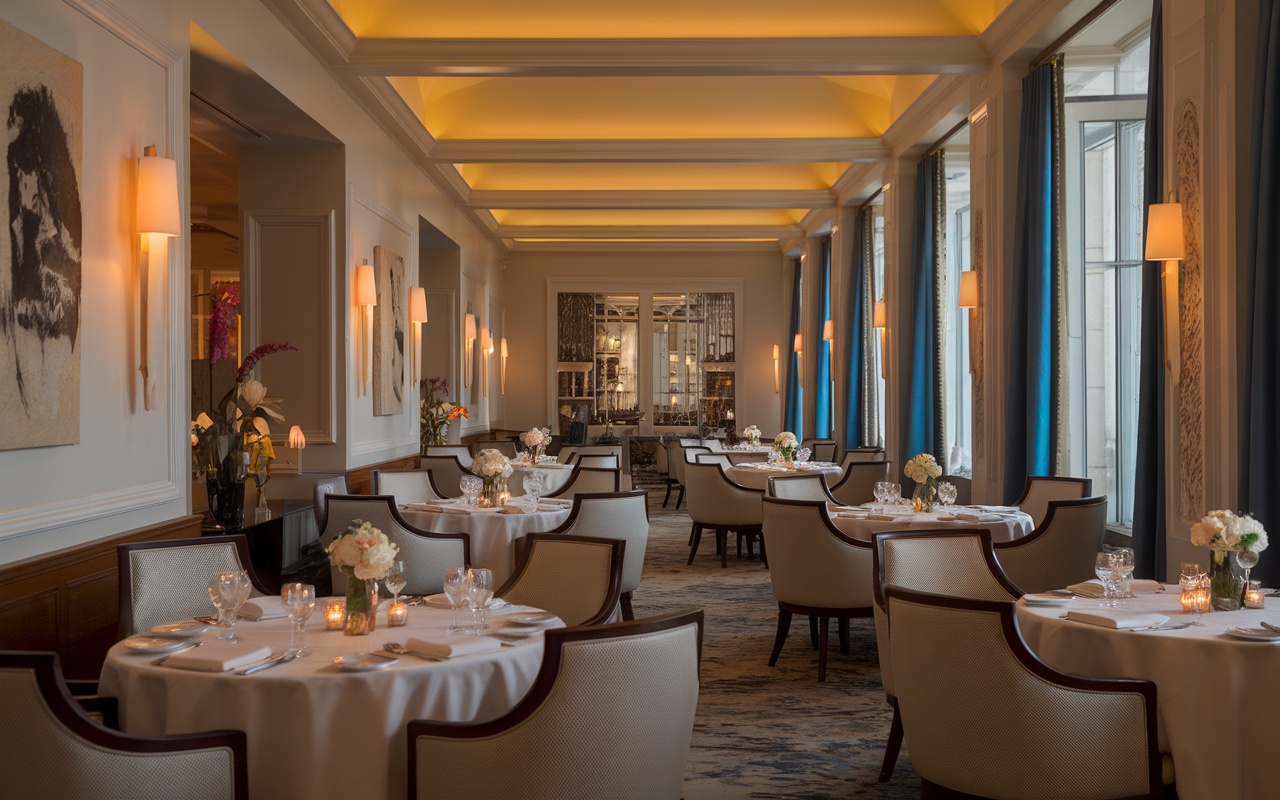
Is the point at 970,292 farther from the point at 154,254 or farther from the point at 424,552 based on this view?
the point at 154,254

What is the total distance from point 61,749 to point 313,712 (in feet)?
1.83

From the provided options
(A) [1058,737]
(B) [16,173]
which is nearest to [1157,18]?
(A) [1058,737]

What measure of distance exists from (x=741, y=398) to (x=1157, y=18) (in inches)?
501

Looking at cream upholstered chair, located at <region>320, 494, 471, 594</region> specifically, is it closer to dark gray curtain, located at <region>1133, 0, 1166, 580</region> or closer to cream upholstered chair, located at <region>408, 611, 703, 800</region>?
cream upholstered chair, located at <region>408, 611, 703, 800</region>

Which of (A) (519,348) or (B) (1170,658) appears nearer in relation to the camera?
(B) (1170,658)

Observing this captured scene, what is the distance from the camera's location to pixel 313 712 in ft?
8.65

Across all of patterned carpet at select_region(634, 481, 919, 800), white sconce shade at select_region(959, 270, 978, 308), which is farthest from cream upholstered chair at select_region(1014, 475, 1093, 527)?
white sconce shade at select_region(959, 270, 978, 308)

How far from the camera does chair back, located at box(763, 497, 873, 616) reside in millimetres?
5387

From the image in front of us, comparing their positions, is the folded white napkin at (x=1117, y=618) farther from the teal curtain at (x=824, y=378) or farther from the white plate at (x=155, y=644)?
the teal curtain at (x=824, y=378)

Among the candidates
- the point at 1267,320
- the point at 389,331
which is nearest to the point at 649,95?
the point at 389,331

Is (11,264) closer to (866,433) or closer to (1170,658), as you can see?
(1170,658)

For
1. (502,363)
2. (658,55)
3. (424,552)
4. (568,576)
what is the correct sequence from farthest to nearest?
(502,363), (658,55), (424,552), (568,576)

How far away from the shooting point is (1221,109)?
193 inches

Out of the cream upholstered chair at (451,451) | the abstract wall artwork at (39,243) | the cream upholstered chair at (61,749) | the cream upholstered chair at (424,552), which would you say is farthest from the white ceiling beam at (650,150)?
the cream upholstered chair at (61,749)
